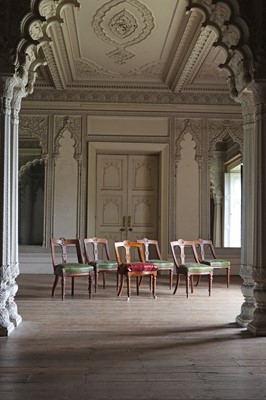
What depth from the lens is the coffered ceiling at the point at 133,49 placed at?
21.8ft

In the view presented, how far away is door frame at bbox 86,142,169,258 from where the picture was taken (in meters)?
9.70

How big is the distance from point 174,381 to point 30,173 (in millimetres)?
7366

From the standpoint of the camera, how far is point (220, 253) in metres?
9.75

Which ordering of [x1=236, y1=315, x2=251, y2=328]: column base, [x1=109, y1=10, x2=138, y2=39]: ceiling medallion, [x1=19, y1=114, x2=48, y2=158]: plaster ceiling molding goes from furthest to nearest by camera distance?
1. [x1=19, y1=114, x2=48, y2=158]: plaster ceiling molding
2. [x1=109, y1=10, x2=138, y2=39]: ceiling medallion
3. [x1=236, y1=315, x2=251, y2=328]: column base

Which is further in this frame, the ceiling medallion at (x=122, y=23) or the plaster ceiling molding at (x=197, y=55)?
the plaster ceiling molding at (x=197, y=55)

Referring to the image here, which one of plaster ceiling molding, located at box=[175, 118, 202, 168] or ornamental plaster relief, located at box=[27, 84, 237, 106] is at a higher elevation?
ornamental plaster relief, located at box=[27, 84, 237, 106]

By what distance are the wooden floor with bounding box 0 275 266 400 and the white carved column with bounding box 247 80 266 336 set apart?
0.24 m

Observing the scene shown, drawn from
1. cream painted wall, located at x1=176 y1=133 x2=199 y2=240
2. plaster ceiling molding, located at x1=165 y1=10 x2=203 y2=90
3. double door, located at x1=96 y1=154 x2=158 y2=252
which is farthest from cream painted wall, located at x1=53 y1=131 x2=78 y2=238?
plaster ceiling molding, located at x1=165 y1=10 x2=203 y2=90

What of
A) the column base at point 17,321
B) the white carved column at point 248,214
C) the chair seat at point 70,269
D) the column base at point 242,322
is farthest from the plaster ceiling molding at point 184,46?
the column base at point 17,321

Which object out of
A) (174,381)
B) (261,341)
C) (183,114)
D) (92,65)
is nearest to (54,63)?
(92,65)

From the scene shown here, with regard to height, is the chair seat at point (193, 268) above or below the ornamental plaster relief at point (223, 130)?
below

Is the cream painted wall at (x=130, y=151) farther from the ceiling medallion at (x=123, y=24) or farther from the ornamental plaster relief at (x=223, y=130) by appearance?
the ceiling medallion at (x=123, y=24)

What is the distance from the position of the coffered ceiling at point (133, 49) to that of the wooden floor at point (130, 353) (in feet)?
11.6

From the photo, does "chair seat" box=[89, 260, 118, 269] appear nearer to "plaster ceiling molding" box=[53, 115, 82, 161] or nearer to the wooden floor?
the wooden floor
